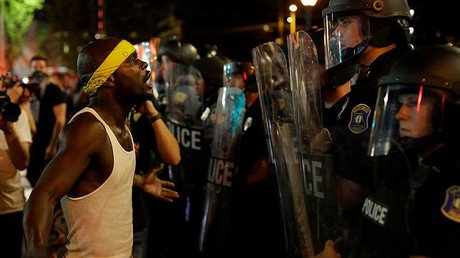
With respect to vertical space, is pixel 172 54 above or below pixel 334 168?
above

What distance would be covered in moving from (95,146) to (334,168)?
120 cm

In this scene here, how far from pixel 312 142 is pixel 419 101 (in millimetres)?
745

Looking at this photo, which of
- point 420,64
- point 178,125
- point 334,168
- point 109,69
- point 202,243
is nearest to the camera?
point 420,64

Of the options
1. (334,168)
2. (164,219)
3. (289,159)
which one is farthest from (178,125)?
(334,168)

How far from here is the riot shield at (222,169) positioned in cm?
522

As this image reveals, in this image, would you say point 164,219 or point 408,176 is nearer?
point 408,176

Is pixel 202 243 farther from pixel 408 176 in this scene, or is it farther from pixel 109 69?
pixel 408 176

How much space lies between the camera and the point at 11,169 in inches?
200

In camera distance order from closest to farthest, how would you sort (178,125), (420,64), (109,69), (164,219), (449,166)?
(449,166) < (420,64) < (109,69) < (178,125) < (164,219)

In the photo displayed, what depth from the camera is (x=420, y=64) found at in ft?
8.96

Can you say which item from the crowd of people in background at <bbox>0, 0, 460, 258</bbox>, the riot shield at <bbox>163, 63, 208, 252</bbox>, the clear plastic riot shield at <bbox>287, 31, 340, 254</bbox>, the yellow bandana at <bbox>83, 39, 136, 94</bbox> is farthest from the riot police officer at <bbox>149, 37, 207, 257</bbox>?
the clear plastic riot shield at <bbox>287, 31, 340, 254</bbox>

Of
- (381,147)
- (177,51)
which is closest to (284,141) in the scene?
(381,147)

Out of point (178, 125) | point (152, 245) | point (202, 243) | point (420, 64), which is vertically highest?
point (420, 64)

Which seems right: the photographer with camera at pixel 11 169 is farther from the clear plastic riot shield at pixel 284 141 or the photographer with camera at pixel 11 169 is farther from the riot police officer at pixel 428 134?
the riot police officer at pixel 428 134
